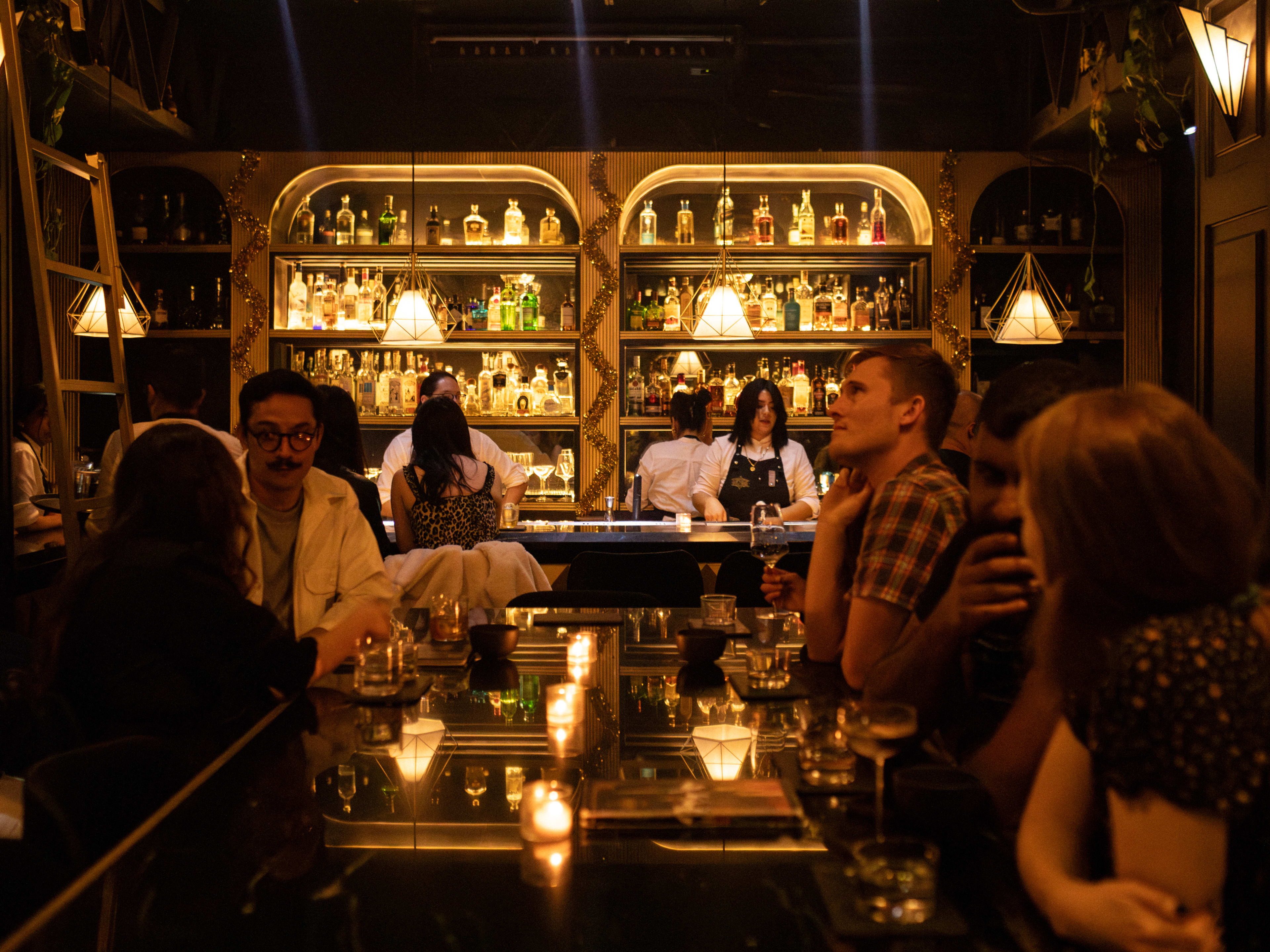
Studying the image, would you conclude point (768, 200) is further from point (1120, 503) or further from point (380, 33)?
point (1120, 503)

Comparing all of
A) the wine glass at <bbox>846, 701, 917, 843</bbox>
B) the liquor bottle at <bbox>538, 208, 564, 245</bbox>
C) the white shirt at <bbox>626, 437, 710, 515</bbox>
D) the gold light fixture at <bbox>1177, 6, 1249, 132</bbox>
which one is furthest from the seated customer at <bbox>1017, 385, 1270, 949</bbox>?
the liquor bottle at <bbox>538, 208, 564, 245</bbox>

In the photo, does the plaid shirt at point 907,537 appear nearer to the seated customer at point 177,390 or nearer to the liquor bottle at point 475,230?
the seated customer at point 177,390

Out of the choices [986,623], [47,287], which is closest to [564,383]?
[47,287]

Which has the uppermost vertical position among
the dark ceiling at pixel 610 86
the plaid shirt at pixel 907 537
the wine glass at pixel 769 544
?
the dark ceiling at pixel 610 86

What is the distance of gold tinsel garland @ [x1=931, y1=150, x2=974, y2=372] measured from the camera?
5895 mm

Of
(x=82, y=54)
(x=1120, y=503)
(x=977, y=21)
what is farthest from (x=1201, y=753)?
(x=977, y=21)

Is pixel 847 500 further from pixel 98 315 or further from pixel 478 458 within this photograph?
pixel 98 315

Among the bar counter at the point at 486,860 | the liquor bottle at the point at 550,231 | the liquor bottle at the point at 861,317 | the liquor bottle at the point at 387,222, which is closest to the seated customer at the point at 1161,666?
the bar counter at the point at 486,860

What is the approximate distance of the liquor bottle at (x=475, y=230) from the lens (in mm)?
6094

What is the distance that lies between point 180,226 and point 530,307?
6.90 ft

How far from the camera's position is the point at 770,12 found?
5789mm

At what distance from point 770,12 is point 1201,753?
5742 mm

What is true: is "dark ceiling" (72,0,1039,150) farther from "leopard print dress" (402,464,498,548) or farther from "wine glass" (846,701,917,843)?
"wine glass" (846,701,917,843)

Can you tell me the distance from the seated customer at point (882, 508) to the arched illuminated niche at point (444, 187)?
13.6ft
